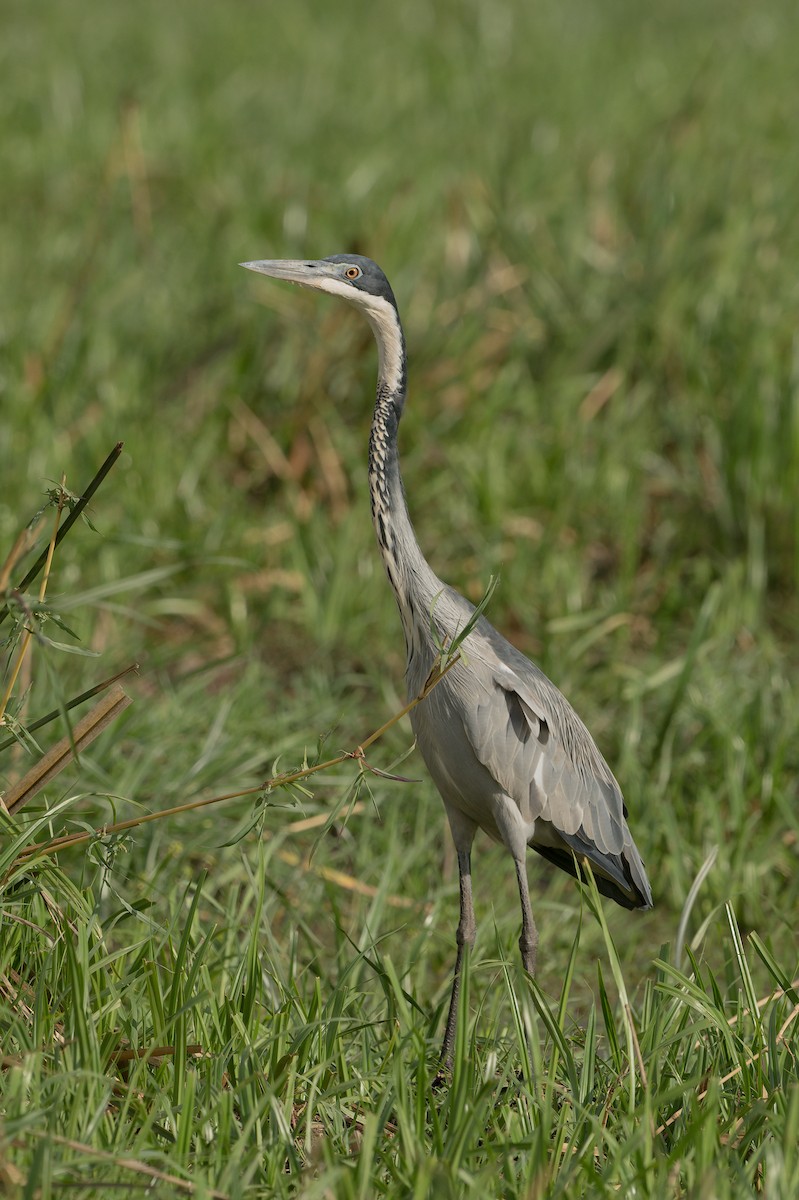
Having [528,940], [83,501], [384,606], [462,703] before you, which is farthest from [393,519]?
[384,606]

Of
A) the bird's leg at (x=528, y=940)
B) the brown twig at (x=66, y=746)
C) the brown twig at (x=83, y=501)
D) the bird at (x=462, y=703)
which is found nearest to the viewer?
the brown twig at (x=83, y=501)

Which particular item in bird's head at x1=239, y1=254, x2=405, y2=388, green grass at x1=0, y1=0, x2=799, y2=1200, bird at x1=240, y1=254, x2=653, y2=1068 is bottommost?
green grass at x1=0, y1=0, x2=799, y2=1200

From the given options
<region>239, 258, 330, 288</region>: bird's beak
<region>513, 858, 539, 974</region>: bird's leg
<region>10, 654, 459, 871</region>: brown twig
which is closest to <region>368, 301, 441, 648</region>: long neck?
<region>239, 258, 330, 288</region>: bird's beak

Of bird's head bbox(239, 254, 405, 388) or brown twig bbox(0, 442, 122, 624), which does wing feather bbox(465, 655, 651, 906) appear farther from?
brown twig bbox(0, 442, 122, 624)

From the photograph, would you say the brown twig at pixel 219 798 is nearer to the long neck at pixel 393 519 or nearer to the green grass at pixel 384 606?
the green grass at pixel 384 606

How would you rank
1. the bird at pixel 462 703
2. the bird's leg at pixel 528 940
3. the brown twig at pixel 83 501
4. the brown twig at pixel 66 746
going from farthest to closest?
the bird's leg at pixel 528 940, the bird at pixel 462 703, the brown twig at pixel 66 746, the brown twig at pixel 83 501

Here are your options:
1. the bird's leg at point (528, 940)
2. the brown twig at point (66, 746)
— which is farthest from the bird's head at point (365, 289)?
the bird's leg at point (528, 940)

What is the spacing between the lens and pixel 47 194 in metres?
7.55

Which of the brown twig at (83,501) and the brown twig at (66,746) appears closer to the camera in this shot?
A: the brown twig at (83,501)

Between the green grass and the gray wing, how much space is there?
11.5 inches

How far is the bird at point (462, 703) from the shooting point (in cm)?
296

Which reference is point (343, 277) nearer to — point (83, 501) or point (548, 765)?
point (83, 501)

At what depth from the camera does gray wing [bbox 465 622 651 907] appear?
296 centimetres

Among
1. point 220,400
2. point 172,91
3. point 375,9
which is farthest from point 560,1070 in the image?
point 375,9
